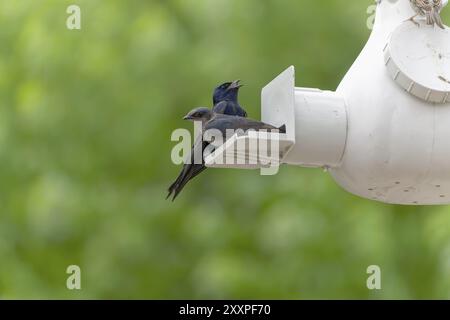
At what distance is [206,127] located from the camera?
9.86ft

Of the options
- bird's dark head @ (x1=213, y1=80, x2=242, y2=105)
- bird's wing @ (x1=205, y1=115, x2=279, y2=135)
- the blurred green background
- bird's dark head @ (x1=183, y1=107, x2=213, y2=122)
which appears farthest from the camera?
the blurred green background

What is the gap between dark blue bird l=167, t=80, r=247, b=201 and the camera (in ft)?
10.1

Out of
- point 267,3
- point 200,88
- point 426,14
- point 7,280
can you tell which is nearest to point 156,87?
point 200,88

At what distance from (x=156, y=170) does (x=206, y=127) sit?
317 centimetres

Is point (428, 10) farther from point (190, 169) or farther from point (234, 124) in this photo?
point (190, 169)

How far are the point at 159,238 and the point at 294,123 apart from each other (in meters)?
3.32

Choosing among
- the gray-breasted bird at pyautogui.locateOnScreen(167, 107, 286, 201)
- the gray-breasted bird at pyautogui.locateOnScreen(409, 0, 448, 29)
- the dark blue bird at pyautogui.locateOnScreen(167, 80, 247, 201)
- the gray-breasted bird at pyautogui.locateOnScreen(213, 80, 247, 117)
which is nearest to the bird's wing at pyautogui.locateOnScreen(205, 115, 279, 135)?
the gray-breasted bird at pyautogui.locateOnScreen(167, 107, 286, 201)

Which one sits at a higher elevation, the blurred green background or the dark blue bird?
the blurred green background

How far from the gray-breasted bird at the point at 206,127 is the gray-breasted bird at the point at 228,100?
0.05 metres

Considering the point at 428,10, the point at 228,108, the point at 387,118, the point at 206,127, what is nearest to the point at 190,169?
the point at 206,127

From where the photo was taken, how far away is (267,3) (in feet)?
20.5

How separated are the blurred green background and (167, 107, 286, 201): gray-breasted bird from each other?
254 cm

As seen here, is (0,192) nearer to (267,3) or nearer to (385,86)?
(267,3)

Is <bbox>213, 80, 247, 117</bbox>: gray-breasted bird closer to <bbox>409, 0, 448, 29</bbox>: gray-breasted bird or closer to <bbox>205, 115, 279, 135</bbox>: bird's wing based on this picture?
<bbox>205, 115, 279, 135</bbox>: bird's wing
